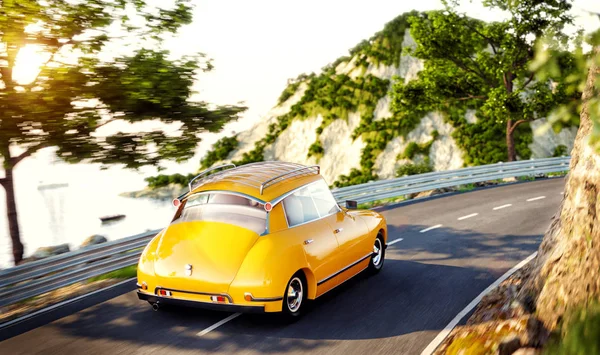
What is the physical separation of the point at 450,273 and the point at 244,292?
4.49 meters

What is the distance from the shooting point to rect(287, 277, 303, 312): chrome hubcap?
761cm

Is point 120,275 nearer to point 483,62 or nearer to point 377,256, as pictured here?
point 377,256

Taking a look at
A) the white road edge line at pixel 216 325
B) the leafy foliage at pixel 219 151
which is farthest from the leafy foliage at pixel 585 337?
the leafy foliage at pixel 219 151

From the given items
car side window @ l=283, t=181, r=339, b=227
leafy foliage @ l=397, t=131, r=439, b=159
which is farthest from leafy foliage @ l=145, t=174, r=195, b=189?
car side window @ l=283, t=181, r=339, b=227

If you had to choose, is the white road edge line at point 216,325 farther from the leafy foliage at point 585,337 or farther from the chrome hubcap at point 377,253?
the leafy foliage at point 585,337

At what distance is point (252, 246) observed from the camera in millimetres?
7309

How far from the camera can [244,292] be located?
279 inches

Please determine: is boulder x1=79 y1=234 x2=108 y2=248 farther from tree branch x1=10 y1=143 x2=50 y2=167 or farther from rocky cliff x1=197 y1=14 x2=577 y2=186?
A: rocky cliff x1=197 y1=14 x2=577 y2=186

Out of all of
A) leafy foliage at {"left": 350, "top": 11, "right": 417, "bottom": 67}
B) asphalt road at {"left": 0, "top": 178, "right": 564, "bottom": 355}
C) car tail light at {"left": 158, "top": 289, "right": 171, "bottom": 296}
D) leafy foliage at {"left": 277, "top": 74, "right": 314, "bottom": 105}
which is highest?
leafy foliage at {"left": 350, "top": 11, "right": 417, "bottom": 67}

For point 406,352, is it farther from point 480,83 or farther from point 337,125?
point 337,125

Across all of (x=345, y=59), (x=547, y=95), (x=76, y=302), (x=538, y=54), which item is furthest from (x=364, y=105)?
(x=538, y=54)

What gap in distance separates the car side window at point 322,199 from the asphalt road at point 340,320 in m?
1.29

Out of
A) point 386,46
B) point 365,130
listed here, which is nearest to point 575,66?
point 365,130

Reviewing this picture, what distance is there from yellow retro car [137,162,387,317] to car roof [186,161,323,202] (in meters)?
0.01
